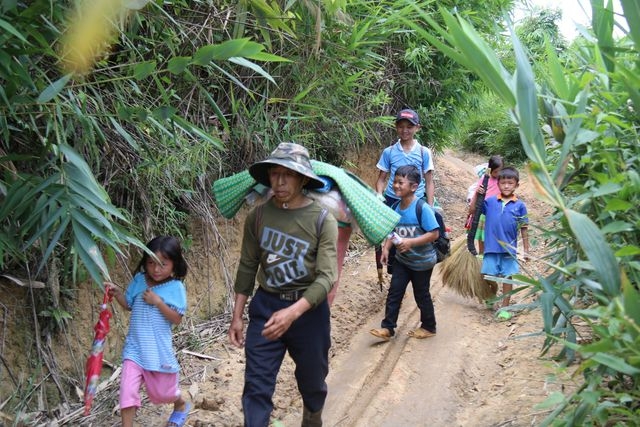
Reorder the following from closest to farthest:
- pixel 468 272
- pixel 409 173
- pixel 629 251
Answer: pixel 629 251
pixel 409 173
pixel 468 272

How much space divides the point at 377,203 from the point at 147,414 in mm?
1946

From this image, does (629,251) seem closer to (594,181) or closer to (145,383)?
(594,181)

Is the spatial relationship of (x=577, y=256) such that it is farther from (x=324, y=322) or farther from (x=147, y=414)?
(x=147, y=414)

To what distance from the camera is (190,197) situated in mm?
4746

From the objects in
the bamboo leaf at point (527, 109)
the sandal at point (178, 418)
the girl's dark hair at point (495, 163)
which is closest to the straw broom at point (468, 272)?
the girl's dark hair at point (495, 163)

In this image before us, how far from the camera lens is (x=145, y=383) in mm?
3436

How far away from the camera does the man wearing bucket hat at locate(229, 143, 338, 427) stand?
302 cm

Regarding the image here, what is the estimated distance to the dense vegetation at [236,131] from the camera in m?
1.85

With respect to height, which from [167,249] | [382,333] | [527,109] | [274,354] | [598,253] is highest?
[527,109]

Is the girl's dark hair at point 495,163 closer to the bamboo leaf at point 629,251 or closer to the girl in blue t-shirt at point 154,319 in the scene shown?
the girl in blue t-shirt at point 154,319

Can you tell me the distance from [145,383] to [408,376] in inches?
79.0

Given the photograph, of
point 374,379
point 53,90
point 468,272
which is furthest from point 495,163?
point 53,90

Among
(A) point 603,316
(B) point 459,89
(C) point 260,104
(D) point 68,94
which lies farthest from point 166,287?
(B) point 459,89

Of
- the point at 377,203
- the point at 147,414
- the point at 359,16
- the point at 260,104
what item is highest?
the point at 359,16
